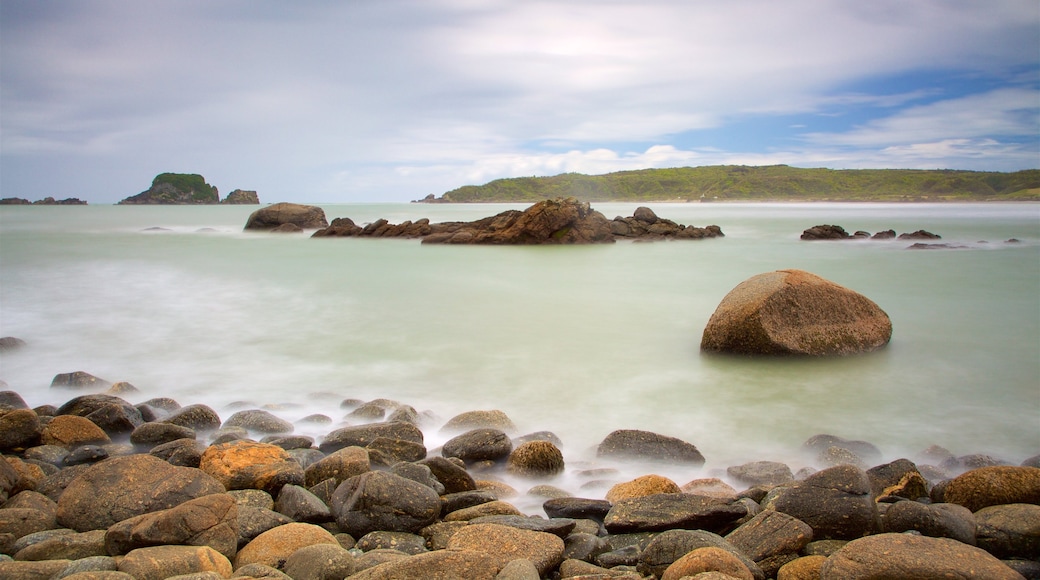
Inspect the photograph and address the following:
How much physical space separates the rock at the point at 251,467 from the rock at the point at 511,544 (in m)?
1.35

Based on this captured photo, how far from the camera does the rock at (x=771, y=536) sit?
3230 millimetres

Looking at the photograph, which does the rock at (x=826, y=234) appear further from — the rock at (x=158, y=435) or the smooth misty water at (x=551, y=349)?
the rock at (x=158, y=435)

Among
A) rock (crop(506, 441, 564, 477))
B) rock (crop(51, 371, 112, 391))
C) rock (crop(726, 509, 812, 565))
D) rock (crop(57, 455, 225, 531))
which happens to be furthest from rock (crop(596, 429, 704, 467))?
rock (crop(51, 371, 112, 391))

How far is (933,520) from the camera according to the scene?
3.39 m

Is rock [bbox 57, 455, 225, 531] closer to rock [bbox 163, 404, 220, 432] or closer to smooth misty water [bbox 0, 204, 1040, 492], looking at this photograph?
rock [bbox 163, 404, 220, 432]

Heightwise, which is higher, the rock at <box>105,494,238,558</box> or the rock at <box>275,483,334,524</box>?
the rock at <box>105,494,238,558</box>

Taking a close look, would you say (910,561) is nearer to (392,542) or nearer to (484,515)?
(484,515)

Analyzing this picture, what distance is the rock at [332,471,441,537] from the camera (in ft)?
11.9

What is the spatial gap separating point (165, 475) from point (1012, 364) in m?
8.60

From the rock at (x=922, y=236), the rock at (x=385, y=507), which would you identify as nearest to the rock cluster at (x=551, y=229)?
the rock at (x=922, y=236)

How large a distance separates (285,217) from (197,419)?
1319 inches

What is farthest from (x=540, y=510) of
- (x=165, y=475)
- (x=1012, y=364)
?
(x=1012, y=364)

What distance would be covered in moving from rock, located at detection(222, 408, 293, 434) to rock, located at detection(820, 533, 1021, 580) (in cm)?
426

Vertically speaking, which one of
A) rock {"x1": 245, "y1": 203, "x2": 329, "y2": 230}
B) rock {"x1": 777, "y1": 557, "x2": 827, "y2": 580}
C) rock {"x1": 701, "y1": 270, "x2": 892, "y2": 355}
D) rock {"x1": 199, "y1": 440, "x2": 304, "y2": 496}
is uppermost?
rock {"x1": 245, "y1": 203, "x2": 329, "y2": 230}
